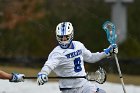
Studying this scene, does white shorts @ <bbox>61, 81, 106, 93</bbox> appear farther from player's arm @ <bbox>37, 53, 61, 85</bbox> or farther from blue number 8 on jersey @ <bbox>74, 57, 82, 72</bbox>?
player's arm @ <bbox>37, 53, 61, 85</bbox>

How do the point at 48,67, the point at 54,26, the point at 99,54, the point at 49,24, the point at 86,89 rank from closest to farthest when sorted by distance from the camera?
the point at 48,67, the point at 86,89, the point at 99,54, the point at 54,26, the point at 49,24

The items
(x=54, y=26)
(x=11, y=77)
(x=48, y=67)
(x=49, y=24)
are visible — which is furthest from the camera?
(x=49, y=24)

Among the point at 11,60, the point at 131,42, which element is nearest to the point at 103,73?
the point at 11,60

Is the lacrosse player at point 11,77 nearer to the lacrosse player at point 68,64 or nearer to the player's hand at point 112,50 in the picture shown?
the lacrosse player at point 68,64

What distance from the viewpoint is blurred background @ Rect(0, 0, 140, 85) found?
31672mm

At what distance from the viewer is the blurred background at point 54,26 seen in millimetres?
31672

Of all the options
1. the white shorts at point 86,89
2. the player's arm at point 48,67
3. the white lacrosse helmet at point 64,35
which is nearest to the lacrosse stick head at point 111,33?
the white lacrosse helmet at point 64,35

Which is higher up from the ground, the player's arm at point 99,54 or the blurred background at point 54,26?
the blurred background at point 54,26

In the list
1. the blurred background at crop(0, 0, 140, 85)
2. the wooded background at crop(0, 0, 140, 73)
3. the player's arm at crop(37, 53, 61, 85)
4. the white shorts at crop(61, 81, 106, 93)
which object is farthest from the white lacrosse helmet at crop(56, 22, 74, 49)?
the wooded background at crop(0, 0, 140, 73)

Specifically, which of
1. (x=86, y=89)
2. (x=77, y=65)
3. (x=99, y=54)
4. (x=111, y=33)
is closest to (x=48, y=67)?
(x=77, y=65)

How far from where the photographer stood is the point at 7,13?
46.8 m

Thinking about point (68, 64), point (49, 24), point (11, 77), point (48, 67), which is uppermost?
point (49, 24)

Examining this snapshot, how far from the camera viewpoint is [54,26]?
133 ft

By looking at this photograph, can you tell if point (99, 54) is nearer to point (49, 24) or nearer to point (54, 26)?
point (54, 26)
